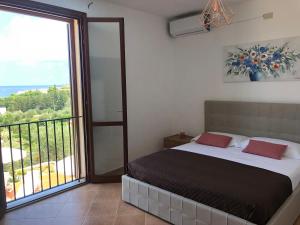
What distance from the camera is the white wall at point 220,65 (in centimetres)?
327

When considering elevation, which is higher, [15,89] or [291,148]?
[15,89]

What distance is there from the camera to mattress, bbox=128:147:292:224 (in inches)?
77.6

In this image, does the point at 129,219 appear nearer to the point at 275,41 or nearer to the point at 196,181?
the point at 196,181

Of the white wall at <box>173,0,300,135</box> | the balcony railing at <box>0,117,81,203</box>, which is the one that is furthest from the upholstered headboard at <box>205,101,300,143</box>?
the balcony railing at <box>0,117,81,203</box>

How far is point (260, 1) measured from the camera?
135 inches

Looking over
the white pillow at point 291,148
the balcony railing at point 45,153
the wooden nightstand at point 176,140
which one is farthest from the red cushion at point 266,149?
the balcony railing at point 45,153

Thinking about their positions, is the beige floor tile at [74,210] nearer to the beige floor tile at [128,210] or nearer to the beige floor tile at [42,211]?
the beige floor tile at [42,211]

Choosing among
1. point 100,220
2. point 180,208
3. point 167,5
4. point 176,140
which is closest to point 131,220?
point 100,220

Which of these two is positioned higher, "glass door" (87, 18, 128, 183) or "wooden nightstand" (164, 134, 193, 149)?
"glass door" (87, 18, 128, 183)

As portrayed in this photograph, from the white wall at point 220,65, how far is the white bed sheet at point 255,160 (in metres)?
0.91

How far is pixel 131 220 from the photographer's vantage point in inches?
100

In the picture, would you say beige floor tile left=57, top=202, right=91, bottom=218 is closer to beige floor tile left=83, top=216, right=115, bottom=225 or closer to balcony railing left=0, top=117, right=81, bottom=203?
beige floor tile left=83, top=216, right=115, bottom=225

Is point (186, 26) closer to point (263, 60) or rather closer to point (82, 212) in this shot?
point (263, 60)

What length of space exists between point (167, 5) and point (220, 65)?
4.07ft
